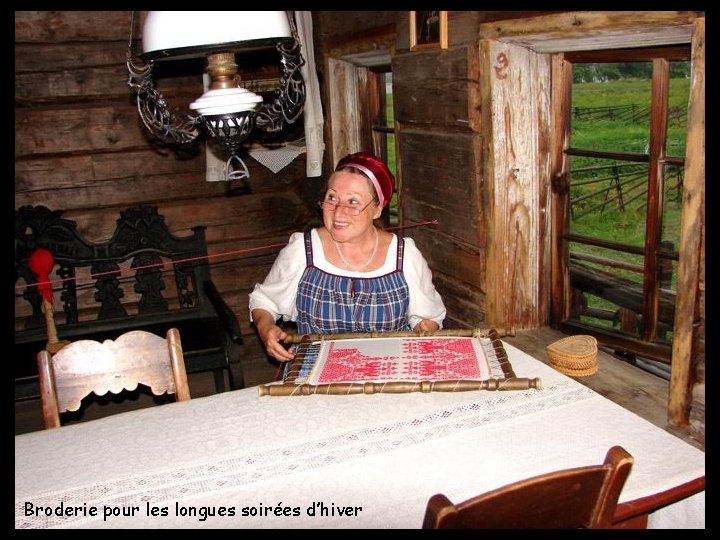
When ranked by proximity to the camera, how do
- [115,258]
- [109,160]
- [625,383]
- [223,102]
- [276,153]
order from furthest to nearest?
[276,153] → [109,160] → [115,258] → [625,383] → [223,102]

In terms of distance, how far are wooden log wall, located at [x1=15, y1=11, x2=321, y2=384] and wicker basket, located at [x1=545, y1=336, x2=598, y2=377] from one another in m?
2.72

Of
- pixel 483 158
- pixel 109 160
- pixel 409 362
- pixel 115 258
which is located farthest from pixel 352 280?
pixel 109 160

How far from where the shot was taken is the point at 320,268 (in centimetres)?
277

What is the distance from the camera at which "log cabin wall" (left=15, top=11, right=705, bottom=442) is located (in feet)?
9.71

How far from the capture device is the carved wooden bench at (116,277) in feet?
13.6

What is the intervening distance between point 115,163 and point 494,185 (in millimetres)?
2933

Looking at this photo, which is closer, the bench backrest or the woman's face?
the woman's face

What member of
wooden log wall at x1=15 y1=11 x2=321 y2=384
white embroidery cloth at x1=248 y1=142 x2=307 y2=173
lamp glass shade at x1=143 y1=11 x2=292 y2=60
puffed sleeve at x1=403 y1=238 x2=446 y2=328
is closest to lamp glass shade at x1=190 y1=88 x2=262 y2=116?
lamp glass shade at x1=143 y1=11 x2=292 y2=60

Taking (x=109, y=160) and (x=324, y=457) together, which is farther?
(x=109, y=160)

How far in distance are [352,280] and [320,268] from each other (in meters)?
0.14

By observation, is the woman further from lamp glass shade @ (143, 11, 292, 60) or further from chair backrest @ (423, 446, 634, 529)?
chair backrest @ (423, 446, 634, 529)

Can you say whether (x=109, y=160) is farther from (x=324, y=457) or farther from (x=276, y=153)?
(x=324, y=457)

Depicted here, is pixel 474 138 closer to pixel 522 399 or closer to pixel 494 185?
pixel 494 185
